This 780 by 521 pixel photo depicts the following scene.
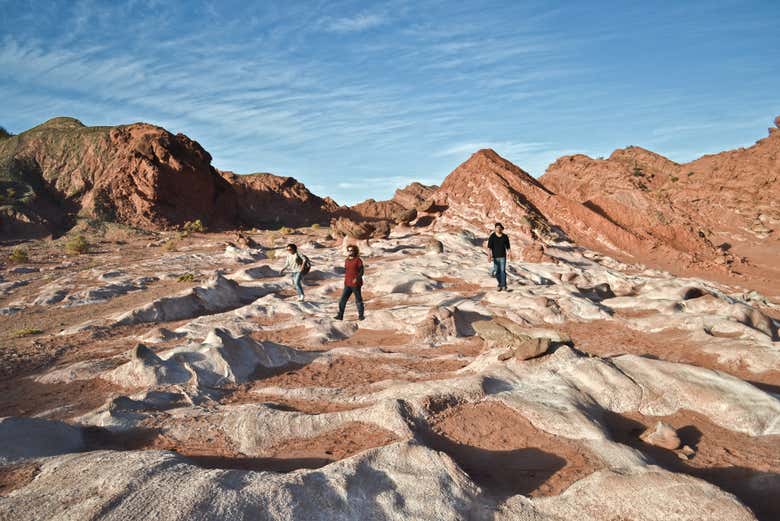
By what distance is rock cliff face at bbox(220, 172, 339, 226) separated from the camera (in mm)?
48125

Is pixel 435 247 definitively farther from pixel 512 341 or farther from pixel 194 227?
pixel 194 227

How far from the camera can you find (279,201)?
167 ft

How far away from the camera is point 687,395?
5.80 metres

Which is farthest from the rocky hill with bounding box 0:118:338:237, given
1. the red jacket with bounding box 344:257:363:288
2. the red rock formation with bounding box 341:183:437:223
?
the red jacket with bounding box 344:257:363:288

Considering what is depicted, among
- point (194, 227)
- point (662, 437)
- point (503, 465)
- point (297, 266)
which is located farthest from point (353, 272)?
point (194, 227)

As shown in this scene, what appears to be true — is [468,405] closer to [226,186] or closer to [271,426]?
[271,426]

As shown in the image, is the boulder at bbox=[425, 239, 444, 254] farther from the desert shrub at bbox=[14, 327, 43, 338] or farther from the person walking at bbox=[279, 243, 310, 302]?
the desert shrub at bbox=[14, 327, 43, 338]

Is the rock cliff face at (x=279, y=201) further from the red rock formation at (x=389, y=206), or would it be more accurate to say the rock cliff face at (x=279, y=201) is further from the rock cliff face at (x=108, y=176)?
the rock cliff face at (x=108, y=176)

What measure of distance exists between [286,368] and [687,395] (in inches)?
230

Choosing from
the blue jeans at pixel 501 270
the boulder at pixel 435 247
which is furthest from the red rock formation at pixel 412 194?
the blue jeans at pixel 501 270

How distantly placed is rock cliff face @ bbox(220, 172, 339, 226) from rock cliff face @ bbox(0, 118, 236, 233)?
1049 centimetres

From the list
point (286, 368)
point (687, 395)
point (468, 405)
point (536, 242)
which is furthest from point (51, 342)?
point (536, 242)

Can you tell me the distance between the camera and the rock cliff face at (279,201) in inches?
1895

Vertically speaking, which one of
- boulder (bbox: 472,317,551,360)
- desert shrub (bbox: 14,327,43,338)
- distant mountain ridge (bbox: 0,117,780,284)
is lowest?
desert shrub (bbox: 14,327,43,338)
